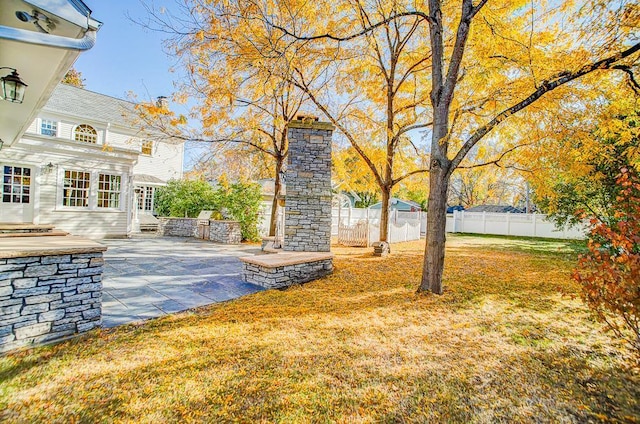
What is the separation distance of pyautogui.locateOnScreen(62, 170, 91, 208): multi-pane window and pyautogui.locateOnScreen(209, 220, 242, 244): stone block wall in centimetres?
457

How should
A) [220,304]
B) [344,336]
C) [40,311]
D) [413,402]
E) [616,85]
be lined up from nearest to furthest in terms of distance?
[413,402] < [40,311] < [344,336] < [220,304] < [616,85]

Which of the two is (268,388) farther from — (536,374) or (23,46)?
(23,46)

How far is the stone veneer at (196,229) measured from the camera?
38.1ft

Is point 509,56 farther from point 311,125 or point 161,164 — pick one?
point 161,164

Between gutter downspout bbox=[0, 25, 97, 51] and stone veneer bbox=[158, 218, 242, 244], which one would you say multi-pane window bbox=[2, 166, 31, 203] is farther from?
gutter downspout bbox=[0, 25, 97, 51]

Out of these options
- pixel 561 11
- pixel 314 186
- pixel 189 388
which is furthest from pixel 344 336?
pixel 561 11

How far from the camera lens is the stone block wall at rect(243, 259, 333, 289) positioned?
5.53 meters

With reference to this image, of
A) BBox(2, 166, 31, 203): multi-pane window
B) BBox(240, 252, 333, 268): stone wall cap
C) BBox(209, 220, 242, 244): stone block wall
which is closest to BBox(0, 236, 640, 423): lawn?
BBox(240, 252, 333, 268): stone wall cap

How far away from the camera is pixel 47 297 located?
3.09m

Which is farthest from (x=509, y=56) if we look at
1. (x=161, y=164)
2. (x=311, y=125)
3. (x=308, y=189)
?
(x=161, y=164)

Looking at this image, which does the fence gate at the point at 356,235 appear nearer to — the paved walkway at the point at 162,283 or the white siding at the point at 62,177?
the paved walkway at the point at 162,283

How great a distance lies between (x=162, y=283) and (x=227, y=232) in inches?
247

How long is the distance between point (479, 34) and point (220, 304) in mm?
7344

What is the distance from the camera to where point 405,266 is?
782cm
